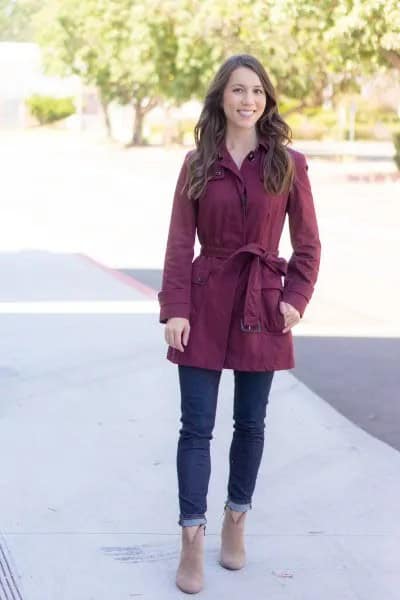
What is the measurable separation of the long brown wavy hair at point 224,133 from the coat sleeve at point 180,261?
61 millimetres

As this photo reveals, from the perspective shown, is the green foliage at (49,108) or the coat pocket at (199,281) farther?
the green foliage at (49,108)

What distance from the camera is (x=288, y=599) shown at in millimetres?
4289

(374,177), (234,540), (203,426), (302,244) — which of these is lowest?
(374,177)

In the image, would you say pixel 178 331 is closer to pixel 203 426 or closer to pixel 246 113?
pixel 203 426

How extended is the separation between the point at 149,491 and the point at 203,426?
1.26m

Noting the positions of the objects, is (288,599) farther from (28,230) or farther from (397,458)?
(28,230)

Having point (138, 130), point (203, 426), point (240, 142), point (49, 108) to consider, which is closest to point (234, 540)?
point (203, 426)

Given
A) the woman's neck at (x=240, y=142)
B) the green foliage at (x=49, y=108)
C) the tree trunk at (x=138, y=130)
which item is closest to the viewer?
the woman's neck at (x=240, y=142)

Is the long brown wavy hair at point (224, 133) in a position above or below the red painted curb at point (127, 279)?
above

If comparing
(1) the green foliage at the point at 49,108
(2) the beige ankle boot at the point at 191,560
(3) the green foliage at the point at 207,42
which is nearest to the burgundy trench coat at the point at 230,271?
(2) the beige ankle boot at the point at 191,560

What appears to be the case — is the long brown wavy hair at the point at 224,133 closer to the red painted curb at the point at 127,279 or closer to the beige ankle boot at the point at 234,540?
the beige ankle boot at the point at 234,540

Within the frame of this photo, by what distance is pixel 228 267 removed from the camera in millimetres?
4320

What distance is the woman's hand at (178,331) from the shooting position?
4.29m

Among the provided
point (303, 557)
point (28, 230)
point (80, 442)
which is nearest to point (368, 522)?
point (303, 557)
